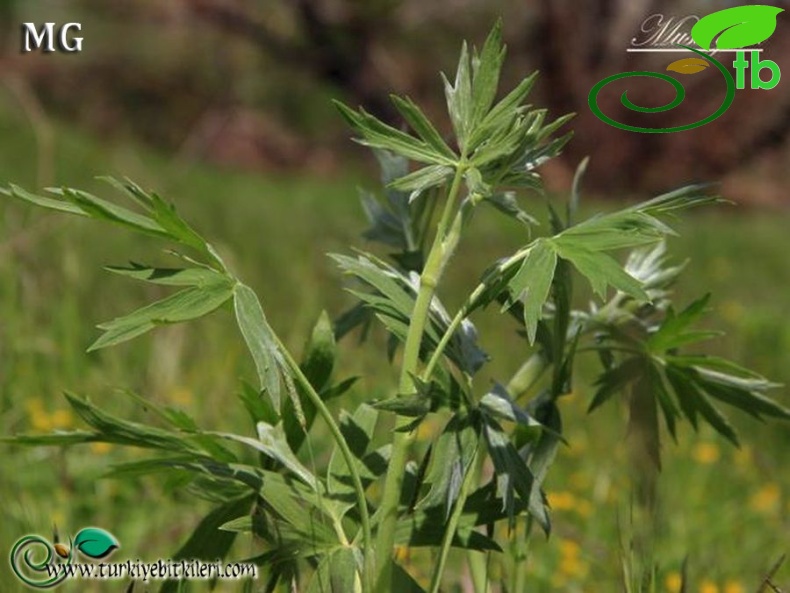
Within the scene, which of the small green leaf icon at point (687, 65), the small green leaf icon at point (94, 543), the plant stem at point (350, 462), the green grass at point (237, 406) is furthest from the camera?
the green grass at point (237, 406)

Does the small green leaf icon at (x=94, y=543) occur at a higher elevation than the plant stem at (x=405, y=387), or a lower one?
lower

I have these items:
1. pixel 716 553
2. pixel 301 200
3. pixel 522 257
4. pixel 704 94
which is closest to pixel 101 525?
pixel 716 553

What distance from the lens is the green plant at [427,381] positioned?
986 mm

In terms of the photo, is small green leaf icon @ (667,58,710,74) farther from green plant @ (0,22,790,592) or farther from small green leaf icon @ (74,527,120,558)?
small green leaf icon @ (74,527,120,558)

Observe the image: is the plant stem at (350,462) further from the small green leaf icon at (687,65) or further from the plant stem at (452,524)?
the small green leaf icon at (687,65)

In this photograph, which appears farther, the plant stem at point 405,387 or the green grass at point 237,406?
the green grass at point 237,406

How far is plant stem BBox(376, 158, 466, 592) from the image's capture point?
3.34ft

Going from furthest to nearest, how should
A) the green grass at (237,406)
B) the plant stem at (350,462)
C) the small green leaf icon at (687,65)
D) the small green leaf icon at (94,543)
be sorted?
the green grass at (237,406) → the small green leaf icon at (687,65) → the small green leaf icon at (94,543) → the plant stem at (350,462)

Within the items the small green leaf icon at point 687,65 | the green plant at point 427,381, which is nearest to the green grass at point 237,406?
the green plant at point 427,381

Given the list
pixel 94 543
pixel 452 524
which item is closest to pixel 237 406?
pixel 94 543

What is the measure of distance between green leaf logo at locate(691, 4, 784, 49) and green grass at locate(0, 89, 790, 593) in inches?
12.3

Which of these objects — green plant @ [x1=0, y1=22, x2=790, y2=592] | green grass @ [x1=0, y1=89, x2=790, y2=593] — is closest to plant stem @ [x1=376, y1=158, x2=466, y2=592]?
green plant @ [x1=0, y1=22, x2=790, y2=592]

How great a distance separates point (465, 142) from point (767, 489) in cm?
195

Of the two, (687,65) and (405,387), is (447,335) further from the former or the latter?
(687,65)
